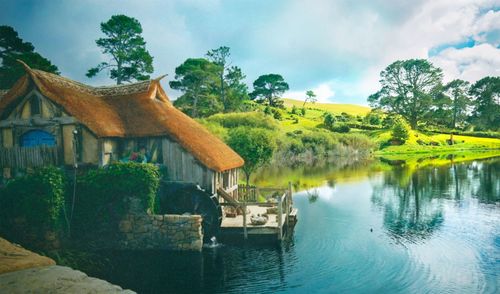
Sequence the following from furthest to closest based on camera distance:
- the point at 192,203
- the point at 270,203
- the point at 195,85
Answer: the point at 195,85
the point at 270,203
the point at 192,203

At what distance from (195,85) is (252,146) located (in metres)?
40.1

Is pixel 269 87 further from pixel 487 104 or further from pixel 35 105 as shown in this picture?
pixel 35 105

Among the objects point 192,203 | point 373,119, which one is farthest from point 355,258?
point 373,119

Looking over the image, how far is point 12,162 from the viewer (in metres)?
22.9

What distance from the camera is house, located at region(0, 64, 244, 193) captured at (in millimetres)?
22203

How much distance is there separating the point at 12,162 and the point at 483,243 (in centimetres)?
2759

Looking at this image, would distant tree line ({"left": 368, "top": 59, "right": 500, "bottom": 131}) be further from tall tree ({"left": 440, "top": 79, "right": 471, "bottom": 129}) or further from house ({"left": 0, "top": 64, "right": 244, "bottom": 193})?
house ({"left": 0, "top": 64, "right": 244, "bottom": 193})

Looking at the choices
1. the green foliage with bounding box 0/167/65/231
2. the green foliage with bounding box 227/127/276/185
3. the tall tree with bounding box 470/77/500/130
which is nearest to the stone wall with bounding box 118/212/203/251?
the green foliage with bounding box 0/167/65/231

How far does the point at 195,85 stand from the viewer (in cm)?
6944

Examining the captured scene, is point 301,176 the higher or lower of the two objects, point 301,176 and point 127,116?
the lower

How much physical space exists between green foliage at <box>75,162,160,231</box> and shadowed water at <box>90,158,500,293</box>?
2.17m

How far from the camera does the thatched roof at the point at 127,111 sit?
2206cm

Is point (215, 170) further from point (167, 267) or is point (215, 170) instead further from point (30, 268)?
point (30, 268)

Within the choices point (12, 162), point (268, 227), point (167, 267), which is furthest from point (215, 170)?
point (12, 162)
